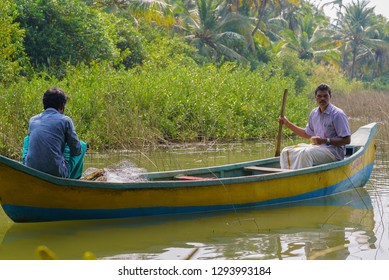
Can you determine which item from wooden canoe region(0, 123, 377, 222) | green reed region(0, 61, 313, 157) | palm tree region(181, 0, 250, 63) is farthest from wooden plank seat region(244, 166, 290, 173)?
palm tree region(181, 0, 250, 63)

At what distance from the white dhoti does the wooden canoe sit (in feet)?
0.55

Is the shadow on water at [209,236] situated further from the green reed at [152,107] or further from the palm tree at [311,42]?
the palm tree at [311,42]

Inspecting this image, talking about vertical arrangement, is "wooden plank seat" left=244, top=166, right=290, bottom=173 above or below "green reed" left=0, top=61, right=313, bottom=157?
below

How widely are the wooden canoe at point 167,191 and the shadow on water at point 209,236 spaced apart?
15 centimetres

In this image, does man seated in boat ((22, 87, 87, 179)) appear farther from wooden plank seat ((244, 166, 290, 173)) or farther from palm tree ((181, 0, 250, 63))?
palm tree ((181, 0, 250, 63))

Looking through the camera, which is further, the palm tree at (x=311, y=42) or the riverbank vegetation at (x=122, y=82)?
the palm tree at (x=311, y=42)

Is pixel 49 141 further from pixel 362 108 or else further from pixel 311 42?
pixel 311 42

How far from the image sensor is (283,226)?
20.9 ft

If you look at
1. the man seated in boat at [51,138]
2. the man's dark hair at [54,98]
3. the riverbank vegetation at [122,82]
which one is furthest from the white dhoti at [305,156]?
the riverbank vegetation at [122,82]

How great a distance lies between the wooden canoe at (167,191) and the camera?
18.7 feet

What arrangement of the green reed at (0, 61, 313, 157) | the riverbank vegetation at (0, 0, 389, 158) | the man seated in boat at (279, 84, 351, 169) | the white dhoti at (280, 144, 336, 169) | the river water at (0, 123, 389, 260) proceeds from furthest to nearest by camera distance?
the riverbank vegetation at (0, 0, 389, 158) < the green reed at (0, 61, 313, 157) < the white dhoti at (280, 144, 336, 169) < the man seated in boat at (279, 84, 351, 169) < the river water at (0, 123, 389, 260)

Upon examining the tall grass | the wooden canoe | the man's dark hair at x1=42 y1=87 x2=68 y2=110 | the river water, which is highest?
the man's dark hair at x1=42 y1=87 x2=68 y2=110

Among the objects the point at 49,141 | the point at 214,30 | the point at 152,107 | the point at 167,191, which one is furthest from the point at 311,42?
the point at 49,141

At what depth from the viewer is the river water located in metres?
5.32
